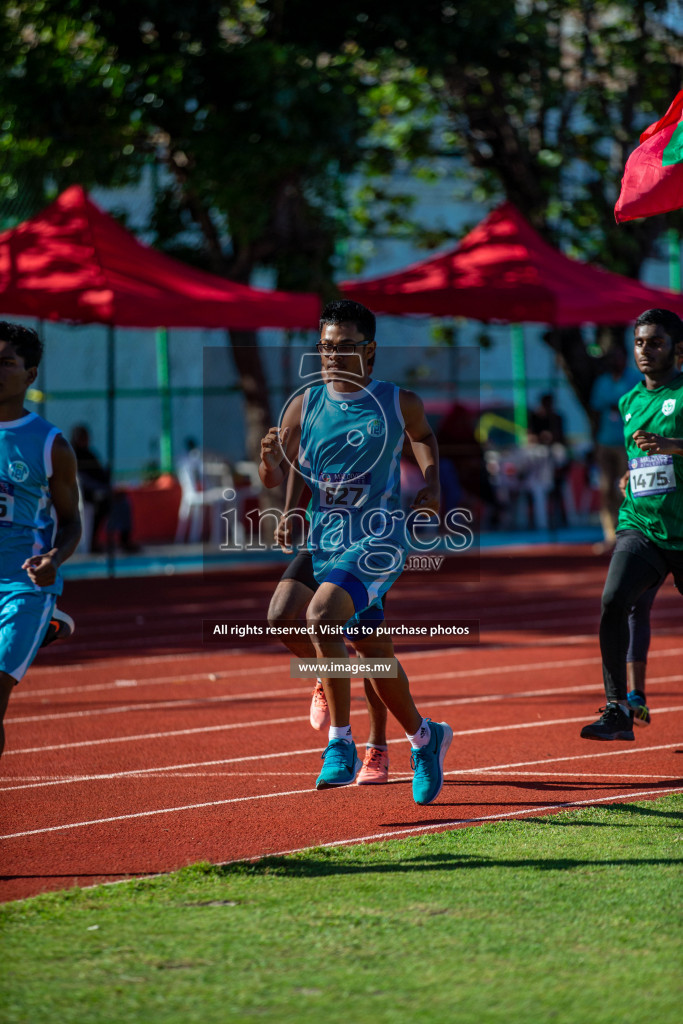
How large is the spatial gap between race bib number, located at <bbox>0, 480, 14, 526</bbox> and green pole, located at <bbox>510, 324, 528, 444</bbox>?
1912cm

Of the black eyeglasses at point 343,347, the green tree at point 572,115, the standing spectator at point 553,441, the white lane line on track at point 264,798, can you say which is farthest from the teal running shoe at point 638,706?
the standing spectator at point 553,441

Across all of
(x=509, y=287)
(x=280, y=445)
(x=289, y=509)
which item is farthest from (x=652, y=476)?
(x=509, y=287)

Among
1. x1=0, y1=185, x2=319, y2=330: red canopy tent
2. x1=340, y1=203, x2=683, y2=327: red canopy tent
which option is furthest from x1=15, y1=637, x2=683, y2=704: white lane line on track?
x1=340, y1=203, x2=683, y2=327: red canopy tent

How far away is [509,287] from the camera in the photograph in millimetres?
15258

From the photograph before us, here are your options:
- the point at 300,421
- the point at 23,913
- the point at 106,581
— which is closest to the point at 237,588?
A: the point at 106,581

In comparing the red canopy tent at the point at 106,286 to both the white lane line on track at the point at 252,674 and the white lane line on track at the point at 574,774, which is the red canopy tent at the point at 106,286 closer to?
the white lane line on track at the point at 252,674

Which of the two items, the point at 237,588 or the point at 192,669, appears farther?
the point at 237,588

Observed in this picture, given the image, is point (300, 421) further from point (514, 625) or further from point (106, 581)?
point (106, 581)

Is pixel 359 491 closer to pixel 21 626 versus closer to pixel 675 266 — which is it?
pixel 21 626

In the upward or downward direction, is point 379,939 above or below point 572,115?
below

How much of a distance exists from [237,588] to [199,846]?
989 centimetres

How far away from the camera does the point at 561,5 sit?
61.5 ft

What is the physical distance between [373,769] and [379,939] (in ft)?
6.62

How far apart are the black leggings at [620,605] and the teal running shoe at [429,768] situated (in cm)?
98
